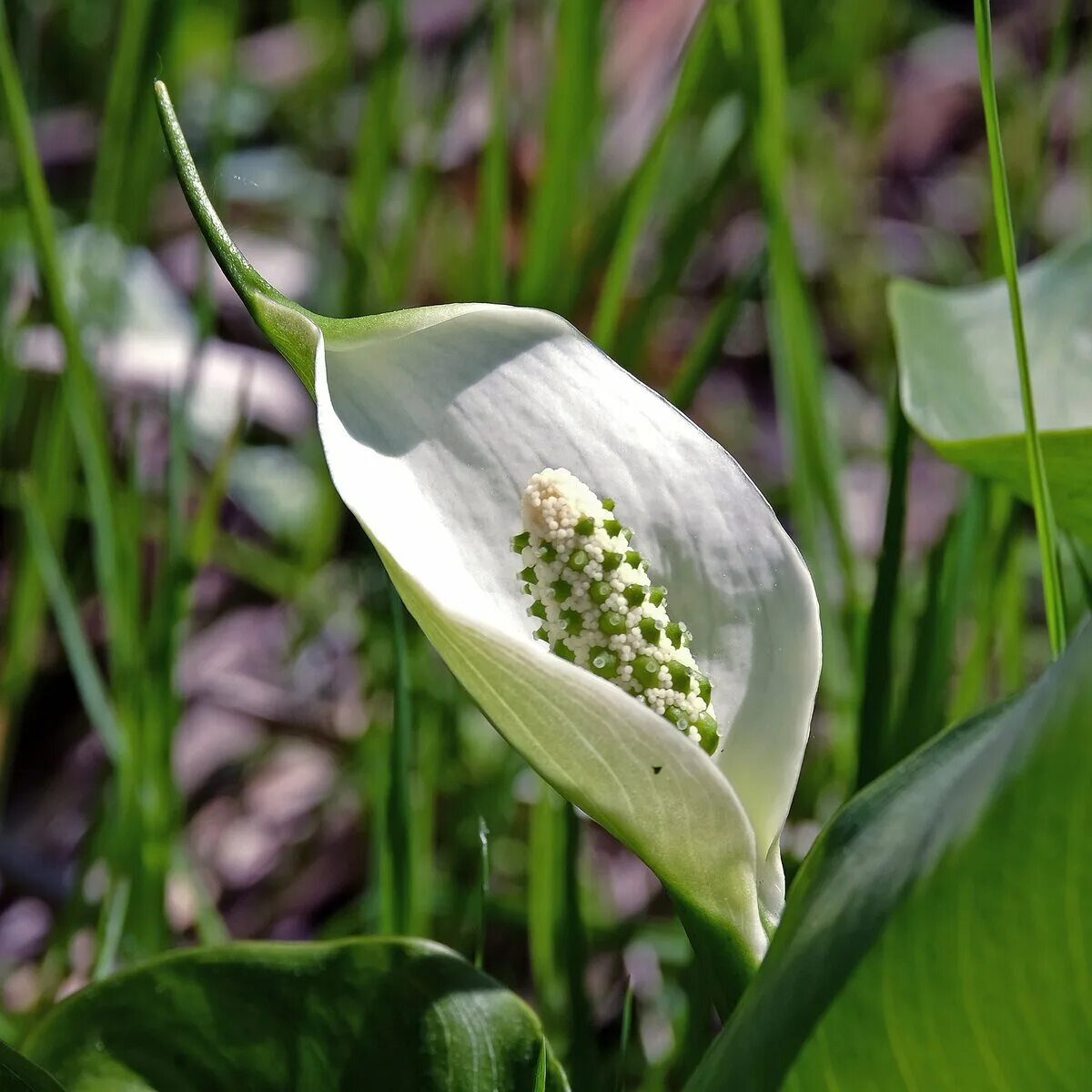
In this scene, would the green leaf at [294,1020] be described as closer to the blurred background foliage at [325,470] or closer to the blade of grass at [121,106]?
the blurred background foliage at [325,470]

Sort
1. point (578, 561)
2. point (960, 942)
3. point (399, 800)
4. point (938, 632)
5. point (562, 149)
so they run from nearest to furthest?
point (960, 942), point (578, 561), point (399, 800), point (938, 632), point (562, 149)

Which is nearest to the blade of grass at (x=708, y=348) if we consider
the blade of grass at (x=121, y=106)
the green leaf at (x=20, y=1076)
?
the blade of grass at (x=121, y=106)

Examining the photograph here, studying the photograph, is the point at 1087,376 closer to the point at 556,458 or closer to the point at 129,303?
the point at 556,458

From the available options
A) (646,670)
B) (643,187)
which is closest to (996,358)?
(643,187)

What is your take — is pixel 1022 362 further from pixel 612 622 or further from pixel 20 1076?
pixel 20 1076

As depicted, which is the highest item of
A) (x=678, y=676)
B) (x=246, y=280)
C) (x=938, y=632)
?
(x=246, y=280)

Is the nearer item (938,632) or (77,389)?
(938,632)

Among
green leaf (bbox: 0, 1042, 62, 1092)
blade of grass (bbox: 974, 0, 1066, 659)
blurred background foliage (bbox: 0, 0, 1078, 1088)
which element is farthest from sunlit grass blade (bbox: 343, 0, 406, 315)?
green leaf (bbox: 0, 1042, 62, 1092)
